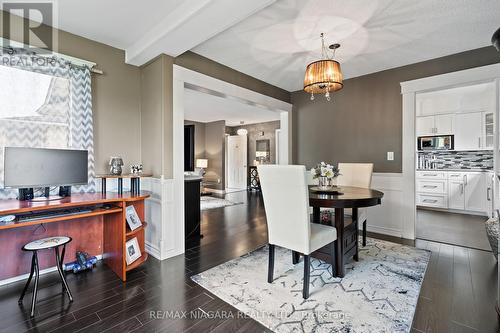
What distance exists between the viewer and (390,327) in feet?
5.16

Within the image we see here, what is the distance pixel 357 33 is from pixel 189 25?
70.6 inches

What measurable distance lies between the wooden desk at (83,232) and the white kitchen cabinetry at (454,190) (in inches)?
235

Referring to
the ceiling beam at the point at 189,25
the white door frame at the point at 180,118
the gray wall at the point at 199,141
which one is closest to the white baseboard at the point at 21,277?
Result: the white door frame at the point at 180,118

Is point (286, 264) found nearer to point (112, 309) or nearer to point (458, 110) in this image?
point (112, 309)

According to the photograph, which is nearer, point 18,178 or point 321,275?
point 18,178

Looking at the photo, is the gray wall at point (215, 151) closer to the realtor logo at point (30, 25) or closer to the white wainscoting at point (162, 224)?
the white wainscoting at point (162, 224)

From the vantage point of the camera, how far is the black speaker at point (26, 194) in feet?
6.99

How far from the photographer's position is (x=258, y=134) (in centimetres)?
889

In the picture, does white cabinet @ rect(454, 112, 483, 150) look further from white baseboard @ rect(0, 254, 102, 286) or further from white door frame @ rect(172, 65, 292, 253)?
white baseboard @ rect(0, 254, 102, 286)

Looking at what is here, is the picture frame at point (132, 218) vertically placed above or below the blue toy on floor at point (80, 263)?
above

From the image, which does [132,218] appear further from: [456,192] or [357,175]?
[456,192]

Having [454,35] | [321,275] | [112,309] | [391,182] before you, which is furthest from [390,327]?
[454,35]

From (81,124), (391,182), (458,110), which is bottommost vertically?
(391,182)

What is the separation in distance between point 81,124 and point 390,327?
3343mm
